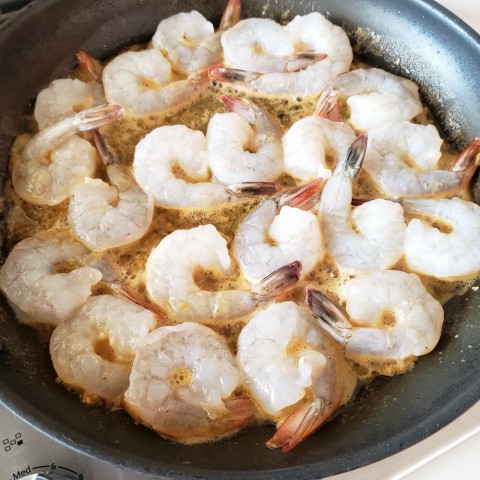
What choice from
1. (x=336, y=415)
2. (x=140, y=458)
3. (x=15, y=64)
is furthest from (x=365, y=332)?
(x=15, y=64)

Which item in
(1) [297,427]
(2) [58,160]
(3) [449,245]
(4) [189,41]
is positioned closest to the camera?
(1) [297,427]

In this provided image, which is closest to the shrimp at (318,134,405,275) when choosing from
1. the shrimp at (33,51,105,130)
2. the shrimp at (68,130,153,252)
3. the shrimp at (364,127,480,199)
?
the shrimp at (364,127,480,199)

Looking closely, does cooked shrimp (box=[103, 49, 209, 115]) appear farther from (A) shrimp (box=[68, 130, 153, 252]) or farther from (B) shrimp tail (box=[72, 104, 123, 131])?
(A) shrimp (box=[68, 130, 153, 252])

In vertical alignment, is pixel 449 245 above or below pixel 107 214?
above

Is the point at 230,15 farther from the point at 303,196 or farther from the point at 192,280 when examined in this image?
the point at 192,280

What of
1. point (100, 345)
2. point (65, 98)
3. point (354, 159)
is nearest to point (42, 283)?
point (100, 345)

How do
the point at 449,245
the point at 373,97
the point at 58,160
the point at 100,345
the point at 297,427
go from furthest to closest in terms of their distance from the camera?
the point at 373,97 < the point at 58,160 < the point at 449,245 < the point at 100,345 < the point at 297,427

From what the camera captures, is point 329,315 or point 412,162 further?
point 412,162

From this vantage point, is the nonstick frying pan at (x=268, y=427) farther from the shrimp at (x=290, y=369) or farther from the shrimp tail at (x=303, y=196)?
the shrimp tail at (x=303, y=196)
